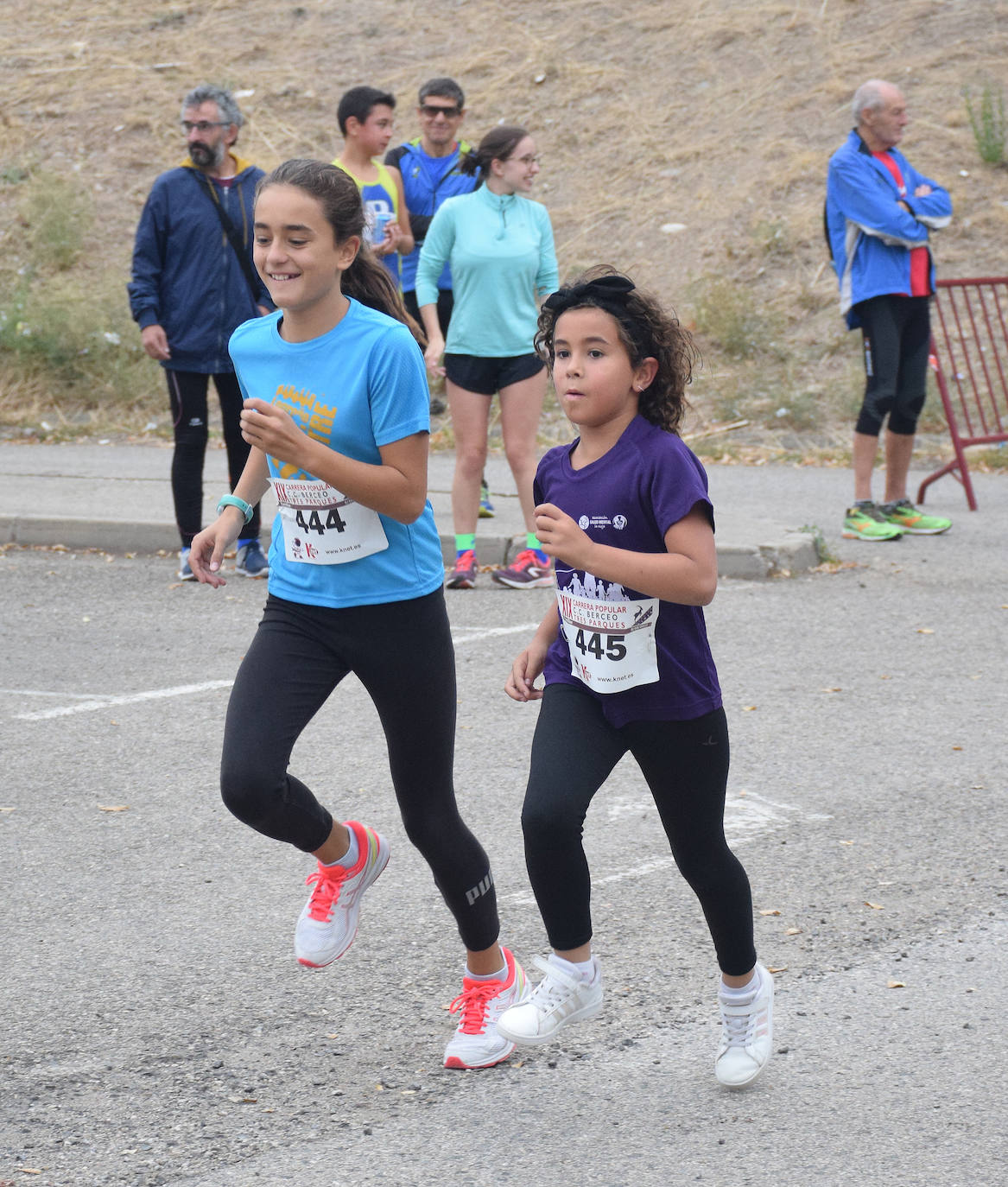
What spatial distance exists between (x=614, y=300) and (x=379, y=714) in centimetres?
102

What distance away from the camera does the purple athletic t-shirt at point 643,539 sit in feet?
10.1

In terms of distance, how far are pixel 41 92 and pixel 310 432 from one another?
21013mm

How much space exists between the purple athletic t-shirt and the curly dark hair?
50mm

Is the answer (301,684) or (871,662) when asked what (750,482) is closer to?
(871,662)

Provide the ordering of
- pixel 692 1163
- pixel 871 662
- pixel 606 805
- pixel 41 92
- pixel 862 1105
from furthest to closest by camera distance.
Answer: pixel 41 92
pixel 871 662
pixel 606 805
pixel 862 1105
pixel 692 1163

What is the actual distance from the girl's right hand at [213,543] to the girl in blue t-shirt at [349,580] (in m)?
0.02

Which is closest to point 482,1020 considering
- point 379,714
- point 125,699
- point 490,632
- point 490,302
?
point 379,714

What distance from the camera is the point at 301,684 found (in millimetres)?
3408

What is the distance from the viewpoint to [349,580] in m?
3.40

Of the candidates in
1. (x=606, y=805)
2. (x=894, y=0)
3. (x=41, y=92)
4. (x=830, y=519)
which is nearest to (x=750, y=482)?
(x=830, y=519)

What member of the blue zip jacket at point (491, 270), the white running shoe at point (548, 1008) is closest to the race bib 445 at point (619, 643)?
the white running shoe at point (548, 1008)

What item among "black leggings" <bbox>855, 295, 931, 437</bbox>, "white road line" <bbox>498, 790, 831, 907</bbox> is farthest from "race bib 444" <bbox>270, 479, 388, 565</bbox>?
"black leggings" <bbox>855, 295, 931, 437</bbox>

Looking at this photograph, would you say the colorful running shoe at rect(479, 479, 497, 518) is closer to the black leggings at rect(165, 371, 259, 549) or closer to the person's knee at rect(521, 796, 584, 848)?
the black leggings at rect(165, 371, 259, 549)

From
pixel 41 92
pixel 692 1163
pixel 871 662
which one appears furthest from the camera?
pixel 41 92
